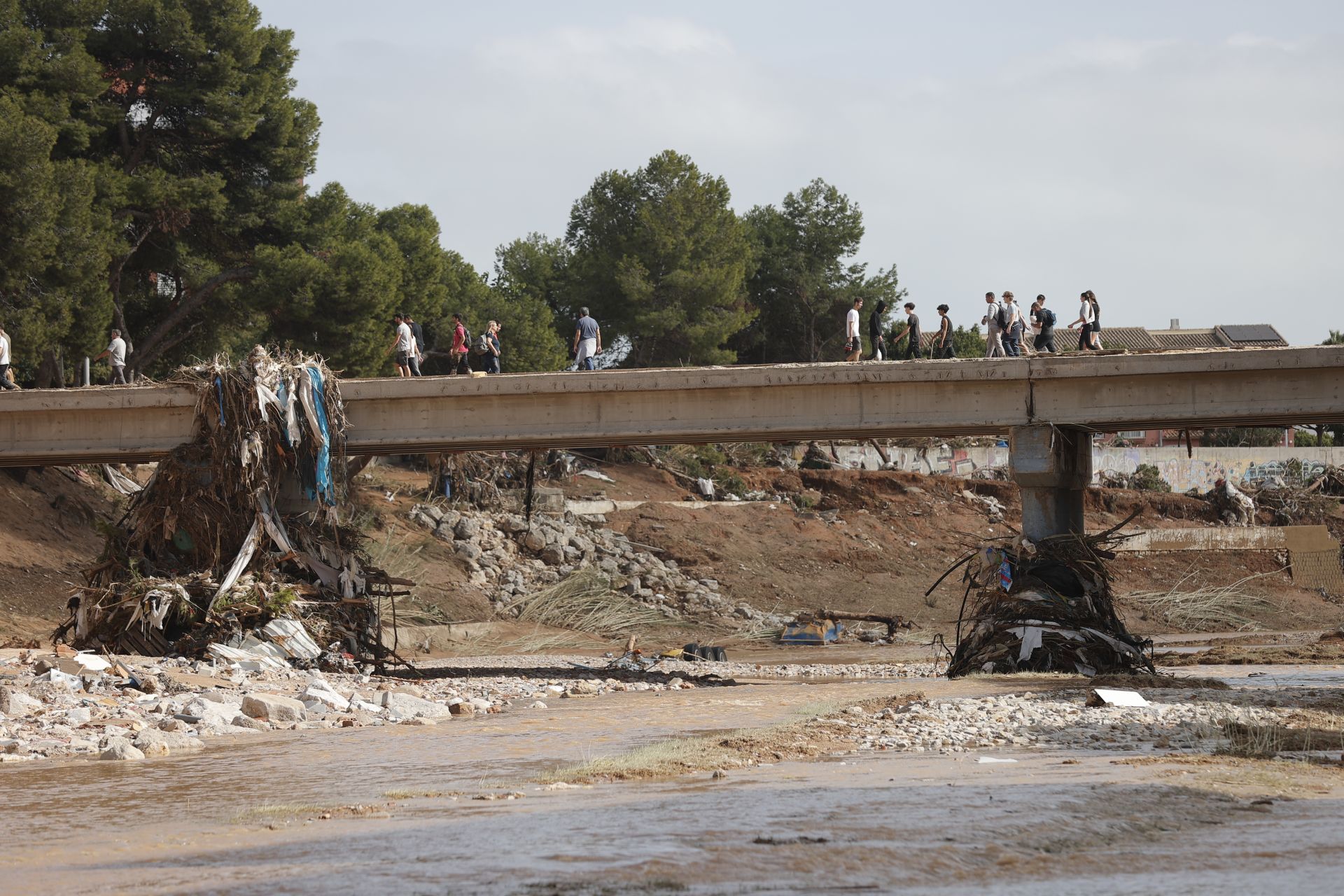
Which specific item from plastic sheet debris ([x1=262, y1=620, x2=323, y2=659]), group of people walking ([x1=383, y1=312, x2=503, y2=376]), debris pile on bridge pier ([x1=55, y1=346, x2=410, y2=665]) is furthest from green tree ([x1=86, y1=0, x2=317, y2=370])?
plastic sheet debris ([x1=262, y1=620, x2=323, y2=659])

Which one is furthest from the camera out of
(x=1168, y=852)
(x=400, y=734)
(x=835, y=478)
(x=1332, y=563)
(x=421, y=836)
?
(x=835, y=478)

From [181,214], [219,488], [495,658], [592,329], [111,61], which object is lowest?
[495,658]

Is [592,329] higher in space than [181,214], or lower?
lower

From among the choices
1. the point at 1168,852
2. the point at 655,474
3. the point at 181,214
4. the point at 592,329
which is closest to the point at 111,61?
the point at 181,214

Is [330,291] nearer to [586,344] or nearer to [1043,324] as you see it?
[586,344]

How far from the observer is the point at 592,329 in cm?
2633

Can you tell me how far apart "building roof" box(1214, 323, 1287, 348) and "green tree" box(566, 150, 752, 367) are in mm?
31699

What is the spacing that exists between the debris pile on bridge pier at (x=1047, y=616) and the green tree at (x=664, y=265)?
30.4 m

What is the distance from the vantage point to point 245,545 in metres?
21.1

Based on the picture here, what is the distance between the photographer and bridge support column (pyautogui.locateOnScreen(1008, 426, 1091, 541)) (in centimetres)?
2141

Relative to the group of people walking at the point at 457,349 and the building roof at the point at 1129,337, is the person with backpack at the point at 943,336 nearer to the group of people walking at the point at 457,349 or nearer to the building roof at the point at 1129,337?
the group of people walking at the point at 457,349

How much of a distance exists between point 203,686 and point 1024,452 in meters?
12.4

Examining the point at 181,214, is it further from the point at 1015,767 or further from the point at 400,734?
the point at 1015,767

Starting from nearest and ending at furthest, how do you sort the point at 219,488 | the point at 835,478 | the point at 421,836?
the point at 421,836 < the point at 219,488 < the point at 835,478
